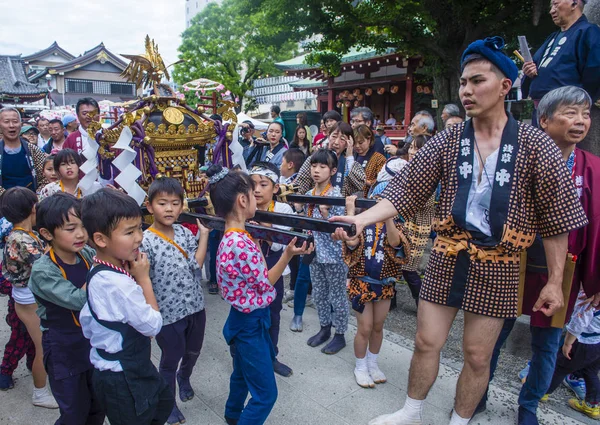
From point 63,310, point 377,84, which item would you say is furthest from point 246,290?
point 377,84

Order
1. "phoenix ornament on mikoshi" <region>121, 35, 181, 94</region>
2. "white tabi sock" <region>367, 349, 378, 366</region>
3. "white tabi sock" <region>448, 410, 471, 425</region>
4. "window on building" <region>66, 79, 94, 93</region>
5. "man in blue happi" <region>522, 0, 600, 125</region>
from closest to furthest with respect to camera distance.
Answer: "white tabi sock" <region>448, 410, 471, 425</region> < "white tabi sock" <region>367, 349, 378, 366</region> < "man in blue happi" <region>522, 0, 600, 125</region> < "phoenix ornament on mikoshi" <region>121, 35, 181, 94</region> < "window on building" <region>66, 79, 94, 93</region>

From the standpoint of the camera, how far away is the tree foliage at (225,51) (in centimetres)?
2880

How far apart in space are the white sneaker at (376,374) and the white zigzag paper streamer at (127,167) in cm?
234

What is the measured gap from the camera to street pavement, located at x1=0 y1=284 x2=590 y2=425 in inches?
110

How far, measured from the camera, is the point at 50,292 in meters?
2.16

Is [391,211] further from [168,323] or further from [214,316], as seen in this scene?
[214,316]

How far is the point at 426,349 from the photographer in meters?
2.43

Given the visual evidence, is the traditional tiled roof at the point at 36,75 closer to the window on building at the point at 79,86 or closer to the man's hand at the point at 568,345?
the window on building at the point at 79,86

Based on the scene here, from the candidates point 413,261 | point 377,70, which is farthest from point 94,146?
point 377,70

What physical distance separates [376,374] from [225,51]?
3040cm

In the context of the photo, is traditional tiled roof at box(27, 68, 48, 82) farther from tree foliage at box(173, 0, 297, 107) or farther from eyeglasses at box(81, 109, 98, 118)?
eyeglasses at box(81, 109, 98, 118)

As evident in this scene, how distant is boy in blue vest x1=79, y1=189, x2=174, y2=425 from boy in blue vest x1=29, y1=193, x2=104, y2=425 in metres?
0.31

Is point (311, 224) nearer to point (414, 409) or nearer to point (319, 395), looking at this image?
point (414, 409)

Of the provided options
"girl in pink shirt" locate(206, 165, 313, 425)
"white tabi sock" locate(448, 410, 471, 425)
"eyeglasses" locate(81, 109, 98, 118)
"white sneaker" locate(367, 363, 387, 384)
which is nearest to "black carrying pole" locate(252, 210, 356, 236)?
"girl in pink shirt" locate(206, 165, 313, 425)
